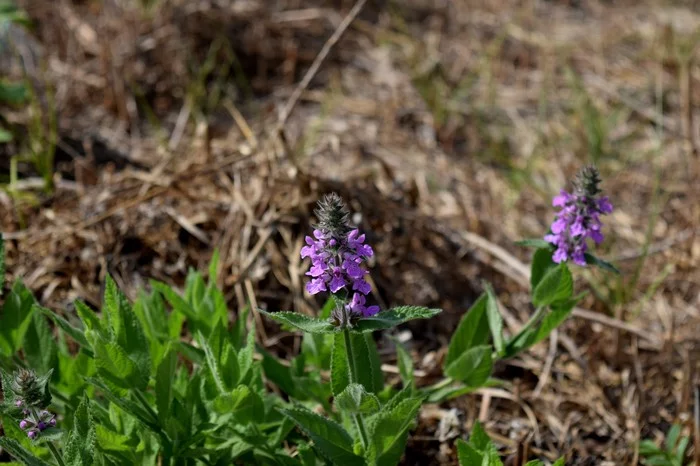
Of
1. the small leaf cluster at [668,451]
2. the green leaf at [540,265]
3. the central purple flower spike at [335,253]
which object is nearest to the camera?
the central purple flower spike at [335,253]

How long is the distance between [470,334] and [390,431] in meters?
0.64

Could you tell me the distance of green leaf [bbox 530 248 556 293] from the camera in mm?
2537

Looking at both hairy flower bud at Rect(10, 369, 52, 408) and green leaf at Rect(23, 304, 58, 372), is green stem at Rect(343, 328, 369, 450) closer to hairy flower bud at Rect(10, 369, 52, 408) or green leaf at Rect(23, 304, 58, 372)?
hairy flower bud at Rect(10, 369, 52, 408)

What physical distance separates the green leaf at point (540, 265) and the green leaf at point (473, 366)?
24cm

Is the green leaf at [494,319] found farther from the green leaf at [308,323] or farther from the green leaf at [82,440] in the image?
the green leaf at [82,440]

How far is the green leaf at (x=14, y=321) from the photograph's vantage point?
244 centimetres

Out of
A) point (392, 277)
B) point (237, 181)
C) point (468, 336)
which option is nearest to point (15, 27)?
point (237, 181)

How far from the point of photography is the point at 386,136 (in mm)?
4793

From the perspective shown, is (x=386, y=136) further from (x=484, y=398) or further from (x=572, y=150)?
(x=484, y=398)

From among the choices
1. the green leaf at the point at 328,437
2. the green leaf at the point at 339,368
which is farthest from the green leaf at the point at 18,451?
the green leaf at the point at 339,368

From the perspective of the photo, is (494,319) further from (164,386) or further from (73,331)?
(73,331)

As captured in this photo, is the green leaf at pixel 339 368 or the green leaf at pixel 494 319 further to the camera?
the green leaf at pixel 494 319

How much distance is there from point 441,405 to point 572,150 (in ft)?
6.93

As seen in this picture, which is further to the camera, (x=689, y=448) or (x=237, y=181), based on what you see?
(x=237, y=181)
